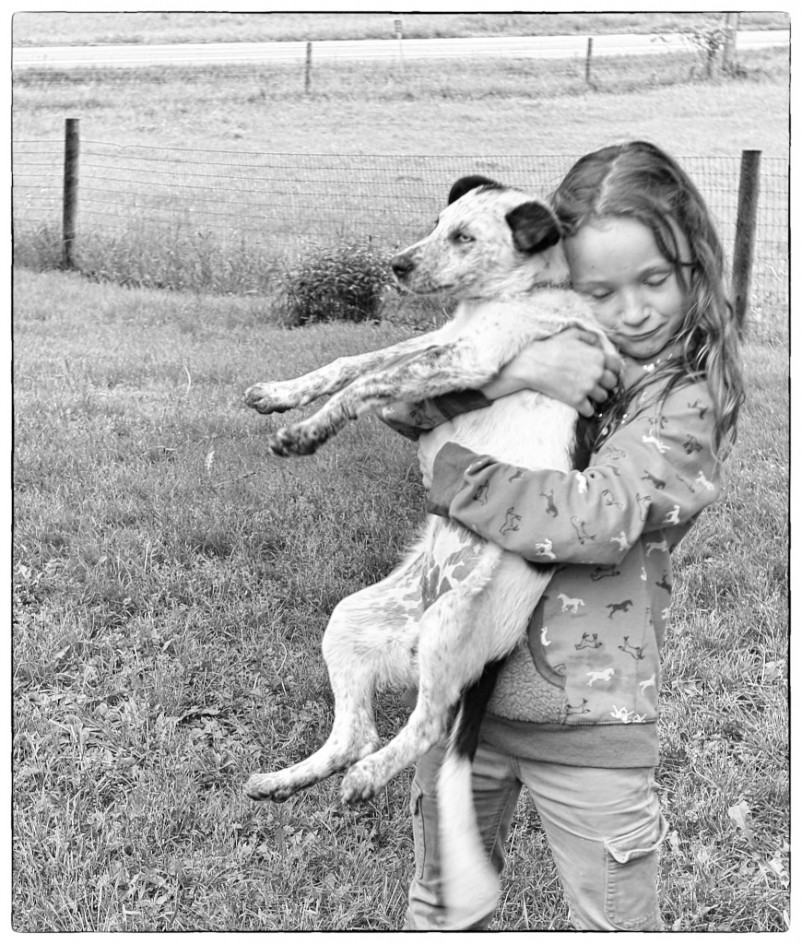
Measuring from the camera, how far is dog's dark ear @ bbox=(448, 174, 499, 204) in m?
2.46

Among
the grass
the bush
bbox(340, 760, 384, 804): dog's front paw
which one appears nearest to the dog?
bbox(340, 760, 384, 804): dog's front paw

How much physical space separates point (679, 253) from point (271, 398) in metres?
0.96

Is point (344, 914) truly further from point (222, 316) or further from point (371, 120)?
point (371, 120)

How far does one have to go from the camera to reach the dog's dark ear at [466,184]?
246 centimetres

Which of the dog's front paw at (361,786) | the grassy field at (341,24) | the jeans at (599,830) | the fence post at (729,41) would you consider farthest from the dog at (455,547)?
the fence post at (729,41)

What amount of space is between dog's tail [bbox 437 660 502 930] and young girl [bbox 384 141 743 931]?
44mm

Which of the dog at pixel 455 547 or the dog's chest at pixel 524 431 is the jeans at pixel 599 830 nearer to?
the dog at pixel 455 547

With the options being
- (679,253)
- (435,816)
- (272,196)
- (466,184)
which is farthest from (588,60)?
(272,196)

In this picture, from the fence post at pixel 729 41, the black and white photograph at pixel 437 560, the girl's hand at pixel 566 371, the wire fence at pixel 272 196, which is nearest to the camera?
the black and white photograph at pixel 437 560

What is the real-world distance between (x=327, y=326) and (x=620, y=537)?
4.91 m

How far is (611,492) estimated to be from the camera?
174 cm

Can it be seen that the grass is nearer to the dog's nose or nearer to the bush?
the dog's nose

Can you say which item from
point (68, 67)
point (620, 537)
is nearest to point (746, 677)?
point (620, 537)

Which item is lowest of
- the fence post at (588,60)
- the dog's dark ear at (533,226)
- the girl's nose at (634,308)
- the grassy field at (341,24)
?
the girl's nose at (634,308)
